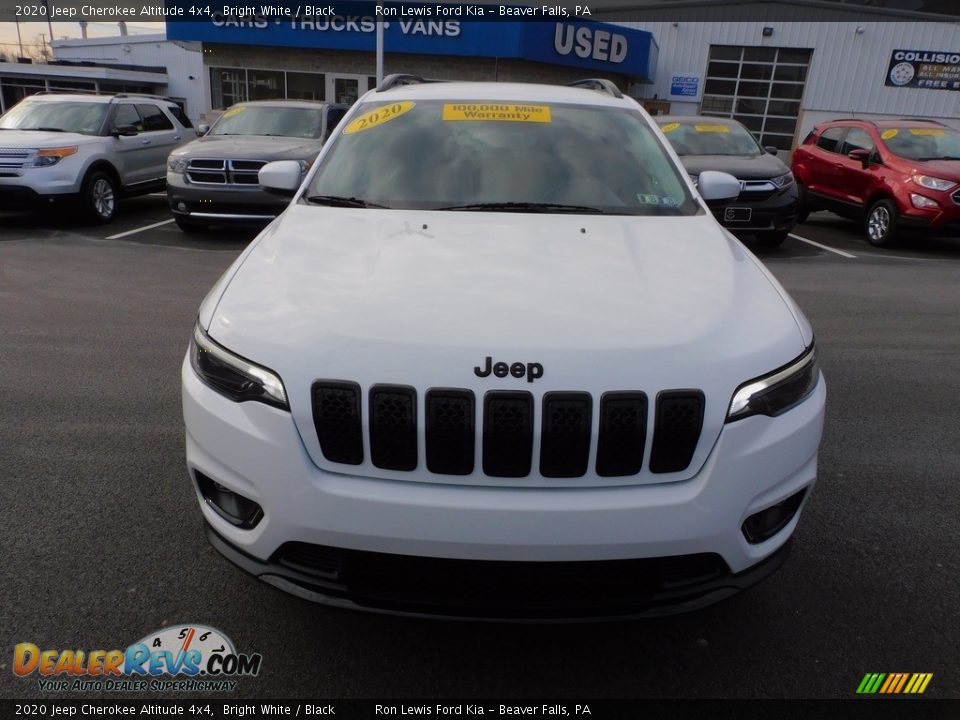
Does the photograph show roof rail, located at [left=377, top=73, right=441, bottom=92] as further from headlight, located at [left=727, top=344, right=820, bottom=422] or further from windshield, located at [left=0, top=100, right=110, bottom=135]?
windshield, located at [left=0, top=100, right=110, bottom=135]

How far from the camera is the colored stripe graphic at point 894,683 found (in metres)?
2.19

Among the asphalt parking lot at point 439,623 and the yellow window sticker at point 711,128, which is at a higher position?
the yellow window sticker at point 711,128

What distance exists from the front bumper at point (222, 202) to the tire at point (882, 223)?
8288 millimetres

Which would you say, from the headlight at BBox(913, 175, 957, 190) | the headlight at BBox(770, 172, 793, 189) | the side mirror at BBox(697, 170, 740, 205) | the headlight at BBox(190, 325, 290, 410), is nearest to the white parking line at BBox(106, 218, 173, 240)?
the side mirror at BBox(697, 170, 740, 205)

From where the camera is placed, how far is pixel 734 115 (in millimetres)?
25328

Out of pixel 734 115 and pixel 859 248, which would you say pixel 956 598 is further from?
pixel 734 115

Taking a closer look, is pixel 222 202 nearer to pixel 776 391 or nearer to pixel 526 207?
pixel 526 207

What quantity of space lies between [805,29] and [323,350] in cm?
2761

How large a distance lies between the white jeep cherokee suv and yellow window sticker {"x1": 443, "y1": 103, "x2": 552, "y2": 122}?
4.80 feet

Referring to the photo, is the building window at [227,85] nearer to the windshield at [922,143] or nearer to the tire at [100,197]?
the tire at [100,197]

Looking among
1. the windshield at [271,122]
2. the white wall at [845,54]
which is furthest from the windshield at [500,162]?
the white wall at [845,54]

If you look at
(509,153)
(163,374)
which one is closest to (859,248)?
(509,153)

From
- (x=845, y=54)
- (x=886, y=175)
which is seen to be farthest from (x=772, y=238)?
(x=845, y=54)

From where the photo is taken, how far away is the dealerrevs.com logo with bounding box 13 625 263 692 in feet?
7.10
